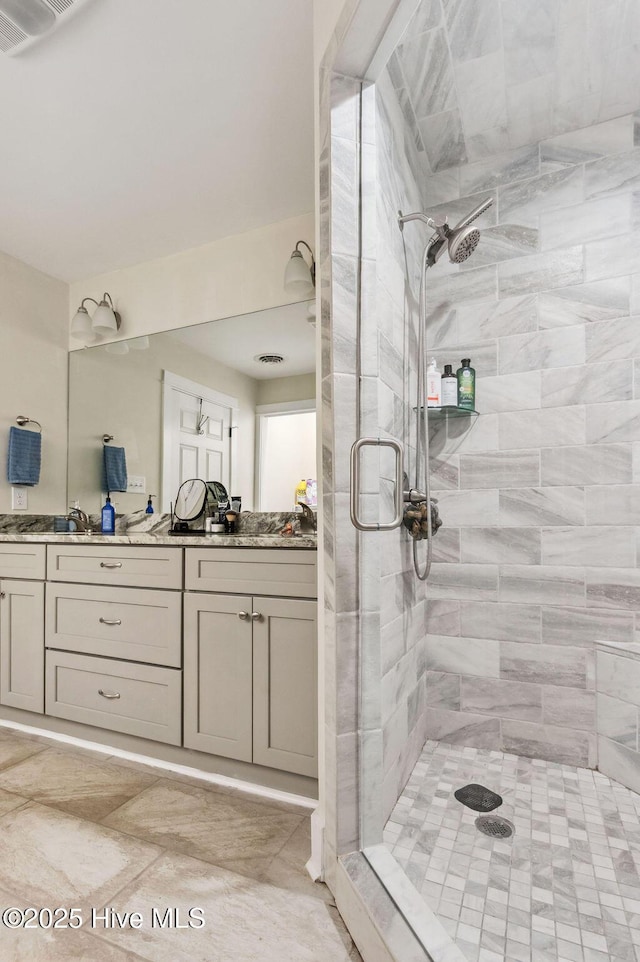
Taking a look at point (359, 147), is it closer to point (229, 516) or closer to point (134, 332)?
point (229, 516)

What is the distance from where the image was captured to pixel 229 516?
258cm

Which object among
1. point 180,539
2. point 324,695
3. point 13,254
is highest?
point 13,254

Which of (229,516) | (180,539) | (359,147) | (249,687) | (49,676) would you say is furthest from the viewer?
(229,516)

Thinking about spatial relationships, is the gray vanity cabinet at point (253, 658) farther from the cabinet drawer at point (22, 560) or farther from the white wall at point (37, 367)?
the white wall at point (37, 367)

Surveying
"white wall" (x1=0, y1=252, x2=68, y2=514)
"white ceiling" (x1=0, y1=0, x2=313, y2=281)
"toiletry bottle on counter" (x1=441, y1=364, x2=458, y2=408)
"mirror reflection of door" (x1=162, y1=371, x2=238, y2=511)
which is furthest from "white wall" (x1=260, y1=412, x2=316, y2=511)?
"white wall" (x1=0, y1=252, x2=68, y2=514)

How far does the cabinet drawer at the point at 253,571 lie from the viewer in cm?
185

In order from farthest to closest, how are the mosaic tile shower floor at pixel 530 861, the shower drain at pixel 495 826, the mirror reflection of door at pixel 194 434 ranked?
1. the mirror reflection of door at pixel 194 434
2. the shower drain at pixel 495 826
3. the mosaic tile shower floor at pixel 530 861

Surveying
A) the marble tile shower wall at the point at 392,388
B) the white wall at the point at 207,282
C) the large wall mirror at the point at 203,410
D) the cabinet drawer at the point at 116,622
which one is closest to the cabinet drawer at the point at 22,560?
the cabinet drawer at the point at 116,622

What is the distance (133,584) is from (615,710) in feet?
6.02

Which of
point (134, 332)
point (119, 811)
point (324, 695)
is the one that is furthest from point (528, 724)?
point (134, 332)

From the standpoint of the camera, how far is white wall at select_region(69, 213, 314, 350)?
260cm

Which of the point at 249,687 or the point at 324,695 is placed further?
the point at 249,687

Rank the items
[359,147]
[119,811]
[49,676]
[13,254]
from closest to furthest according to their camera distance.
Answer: [359,147]
[119,811]
[49,676]
[13,254]

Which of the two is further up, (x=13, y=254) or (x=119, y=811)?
(x=13, y=254)
